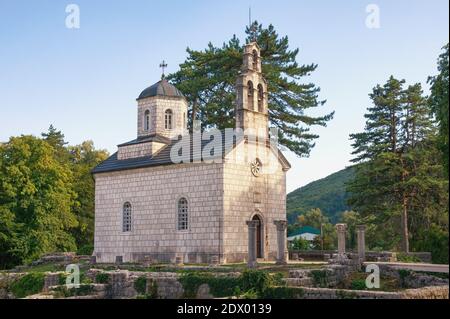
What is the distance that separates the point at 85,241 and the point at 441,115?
39714mm

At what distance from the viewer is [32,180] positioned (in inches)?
1587

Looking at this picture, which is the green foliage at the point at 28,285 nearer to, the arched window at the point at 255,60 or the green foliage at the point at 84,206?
the arched window at the point at 255,60

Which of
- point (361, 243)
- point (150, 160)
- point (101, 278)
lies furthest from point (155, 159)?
point (361, 243)

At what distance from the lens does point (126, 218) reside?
34.3 meters

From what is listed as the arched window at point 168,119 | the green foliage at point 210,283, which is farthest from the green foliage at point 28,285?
the arched window at point 168,119

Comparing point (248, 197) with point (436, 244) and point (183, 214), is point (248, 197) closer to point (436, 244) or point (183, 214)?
point (183, 214)

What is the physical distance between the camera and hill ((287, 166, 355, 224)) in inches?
3521

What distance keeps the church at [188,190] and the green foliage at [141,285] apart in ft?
18.4

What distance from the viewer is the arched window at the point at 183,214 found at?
31.2 m

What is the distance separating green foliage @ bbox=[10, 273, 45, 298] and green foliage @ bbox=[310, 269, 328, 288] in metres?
13.7

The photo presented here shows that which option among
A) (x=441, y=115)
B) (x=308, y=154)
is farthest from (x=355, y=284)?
(x=308, y=154)

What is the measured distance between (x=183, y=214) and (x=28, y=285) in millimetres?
8791

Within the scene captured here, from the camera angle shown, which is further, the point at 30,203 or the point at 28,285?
the point at 30,203
